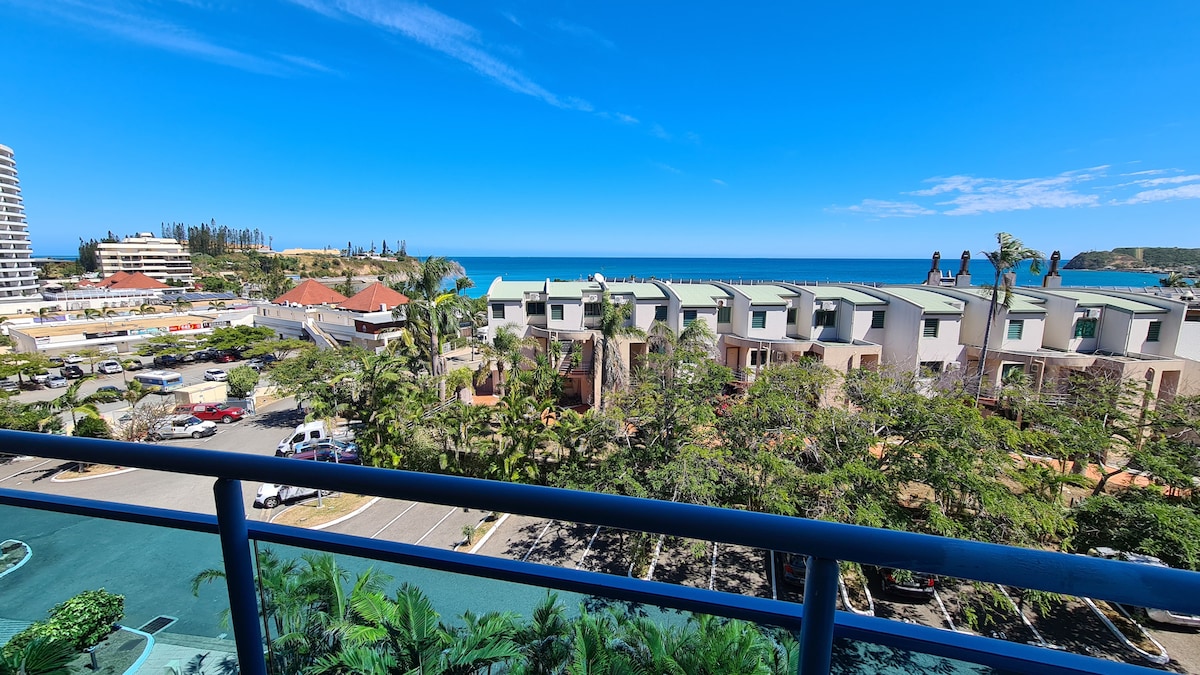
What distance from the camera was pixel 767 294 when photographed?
80.7 feet

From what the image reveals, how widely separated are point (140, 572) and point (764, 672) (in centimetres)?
233

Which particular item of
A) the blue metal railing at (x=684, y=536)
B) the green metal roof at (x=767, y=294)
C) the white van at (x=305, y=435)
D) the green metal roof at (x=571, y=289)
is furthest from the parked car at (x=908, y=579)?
the green metal roof at (x=571, y=289)

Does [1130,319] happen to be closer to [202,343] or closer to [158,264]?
[202,343]

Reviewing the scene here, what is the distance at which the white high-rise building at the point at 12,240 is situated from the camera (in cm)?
5078

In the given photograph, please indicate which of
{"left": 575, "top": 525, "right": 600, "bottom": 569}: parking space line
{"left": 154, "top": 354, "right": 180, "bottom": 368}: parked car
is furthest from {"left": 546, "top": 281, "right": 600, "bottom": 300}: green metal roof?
{"left": 154, "top": 354, "right": 180, "bottom": 368}: parked car

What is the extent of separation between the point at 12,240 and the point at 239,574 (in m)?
80.3

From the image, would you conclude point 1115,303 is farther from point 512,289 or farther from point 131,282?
point 131,282

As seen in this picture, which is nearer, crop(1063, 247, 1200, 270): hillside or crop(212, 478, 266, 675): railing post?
crop(212, 478, 266, 675): railing post

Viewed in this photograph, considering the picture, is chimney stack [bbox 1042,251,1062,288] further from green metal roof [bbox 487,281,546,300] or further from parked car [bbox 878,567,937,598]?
parked car [bbox 878,567,937,598]

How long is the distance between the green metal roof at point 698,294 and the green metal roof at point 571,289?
4.08m

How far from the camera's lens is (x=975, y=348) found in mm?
22047

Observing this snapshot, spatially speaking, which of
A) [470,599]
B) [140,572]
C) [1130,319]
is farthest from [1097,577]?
[1130,319]

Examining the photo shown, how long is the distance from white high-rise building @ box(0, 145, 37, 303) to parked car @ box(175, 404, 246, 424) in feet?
165

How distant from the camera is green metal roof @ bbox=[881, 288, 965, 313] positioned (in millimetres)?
21469
